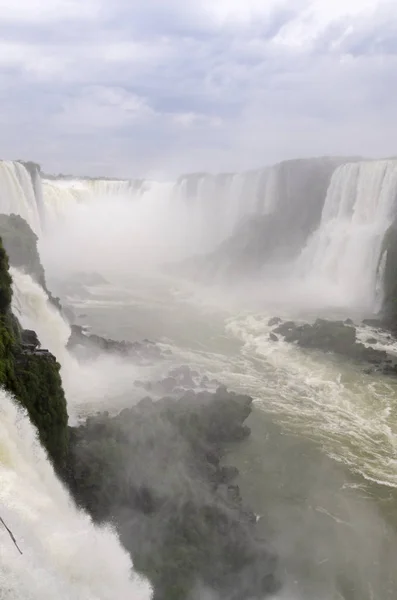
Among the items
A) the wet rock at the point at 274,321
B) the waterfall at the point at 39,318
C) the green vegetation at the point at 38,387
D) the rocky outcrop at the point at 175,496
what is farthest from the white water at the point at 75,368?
the wet rock at the point at 274,321

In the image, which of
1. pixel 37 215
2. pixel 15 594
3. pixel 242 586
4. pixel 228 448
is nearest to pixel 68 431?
pixel 228 448

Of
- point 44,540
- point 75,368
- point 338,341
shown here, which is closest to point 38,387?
point 44,540

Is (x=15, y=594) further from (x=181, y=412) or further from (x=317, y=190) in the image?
(x=317, y=190)

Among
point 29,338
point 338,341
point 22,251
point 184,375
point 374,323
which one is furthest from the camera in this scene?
point 374,323

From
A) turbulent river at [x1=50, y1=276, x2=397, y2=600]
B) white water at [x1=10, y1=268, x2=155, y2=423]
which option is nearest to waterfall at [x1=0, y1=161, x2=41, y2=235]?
turbulent river at [x1=50, y1=276, x2=397, y2=600]

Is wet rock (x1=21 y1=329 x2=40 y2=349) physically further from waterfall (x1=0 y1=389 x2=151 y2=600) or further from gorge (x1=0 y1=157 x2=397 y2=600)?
waterfall (x1=0 y1=389 x2=151 y2=600)

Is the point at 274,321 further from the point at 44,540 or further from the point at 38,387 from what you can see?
the point at 44,540
